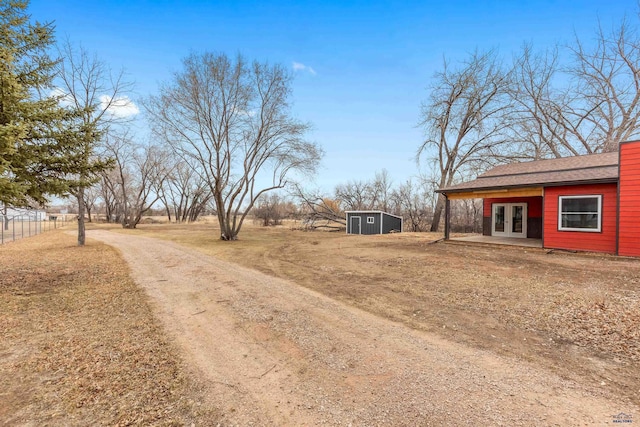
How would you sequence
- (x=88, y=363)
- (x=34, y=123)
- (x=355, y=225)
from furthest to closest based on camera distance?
(x=355, y=225), (x=34, y=123), (x=88, y=363)

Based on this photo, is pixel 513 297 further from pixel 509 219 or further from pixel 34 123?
pixel 509 219

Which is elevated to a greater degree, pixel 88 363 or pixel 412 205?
pixel 412 205

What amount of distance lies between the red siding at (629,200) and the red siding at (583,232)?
0.36 metres

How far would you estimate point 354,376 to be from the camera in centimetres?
277

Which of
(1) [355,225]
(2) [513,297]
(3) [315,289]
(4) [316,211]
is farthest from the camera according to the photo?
(4) [316,211]

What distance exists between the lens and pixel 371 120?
829 inches

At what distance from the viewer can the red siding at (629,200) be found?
8570 mm

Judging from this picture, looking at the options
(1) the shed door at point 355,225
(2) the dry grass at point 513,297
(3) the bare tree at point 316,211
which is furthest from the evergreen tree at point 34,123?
(3) the bare tree at point 316,211

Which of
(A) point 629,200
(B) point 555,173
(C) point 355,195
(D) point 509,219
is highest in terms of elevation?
(C) point 355,195

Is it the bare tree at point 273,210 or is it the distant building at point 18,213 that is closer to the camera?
the distant building at point 18,213

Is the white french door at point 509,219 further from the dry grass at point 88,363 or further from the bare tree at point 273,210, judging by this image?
the bare tree at point 273,210

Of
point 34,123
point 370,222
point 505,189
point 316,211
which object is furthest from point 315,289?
point 316,211

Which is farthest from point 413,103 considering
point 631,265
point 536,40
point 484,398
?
point 484,398

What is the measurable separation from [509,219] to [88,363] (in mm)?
17357
